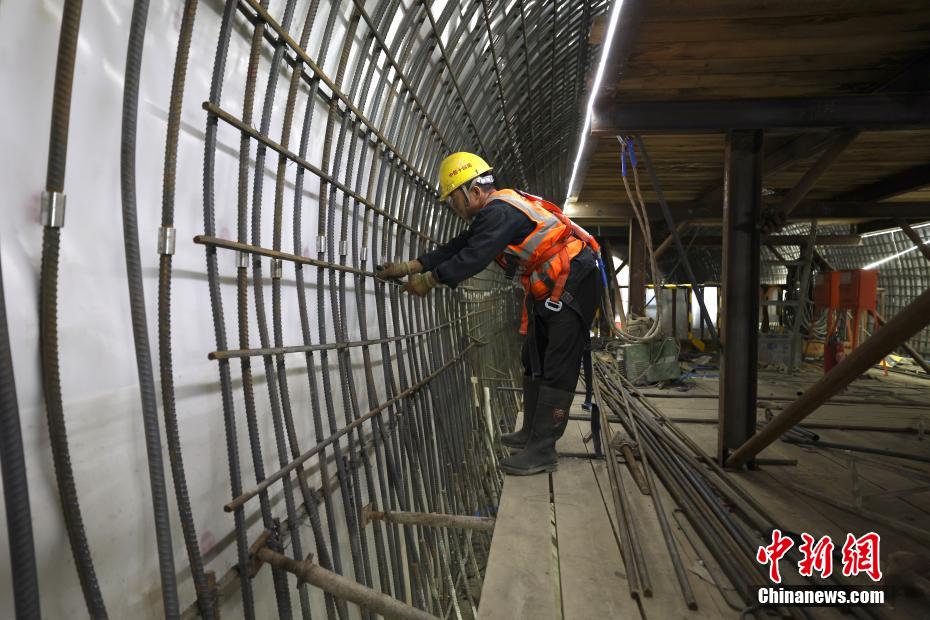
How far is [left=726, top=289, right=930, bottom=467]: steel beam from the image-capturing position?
1965 mm

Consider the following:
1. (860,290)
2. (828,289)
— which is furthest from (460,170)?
(828,289)

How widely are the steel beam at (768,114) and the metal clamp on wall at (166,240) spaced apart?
3.31 m

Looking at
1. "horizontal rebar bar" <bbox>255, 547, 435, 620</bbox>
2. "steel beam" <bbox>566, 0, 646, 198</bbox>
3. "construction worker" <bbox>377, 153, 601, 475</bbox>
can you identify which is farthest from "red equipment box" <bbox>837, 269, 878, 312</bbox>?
"horizontal rebar bar" <bbox>255, 547, 435, 620</bbox>

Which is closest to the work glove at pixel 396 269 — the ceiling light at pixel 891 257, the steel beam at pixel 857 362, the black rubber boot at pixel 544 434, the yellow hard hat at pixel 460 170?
the yellow hard hat at pixel 460 170

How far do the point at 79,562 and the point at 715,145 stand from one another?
5.85m

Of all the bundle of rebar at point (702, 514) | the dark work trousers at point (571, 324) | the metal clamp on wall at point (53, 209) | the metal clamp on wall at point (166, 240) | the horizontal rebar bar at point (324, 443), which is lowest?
the bundle of rebar at point (702, 514)

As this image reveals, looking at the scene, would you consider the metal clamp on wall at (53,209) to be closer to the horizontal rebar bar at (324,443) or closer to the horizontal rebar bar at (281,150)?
the horizontal rebar bar at (281,150)

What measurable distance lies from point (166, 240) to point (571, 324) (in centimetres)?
232


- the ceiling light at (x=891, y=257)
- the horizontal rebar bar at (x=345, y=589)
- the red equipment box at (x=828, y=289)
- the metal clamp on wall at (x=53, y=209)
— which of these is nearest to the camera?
the metal clamp on wall at (x=53, y=209)

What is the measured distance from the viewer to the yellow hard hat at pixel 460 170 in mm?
3105

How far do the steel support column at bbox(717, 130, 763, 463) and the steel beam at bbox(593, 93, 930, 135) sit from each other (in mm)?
146

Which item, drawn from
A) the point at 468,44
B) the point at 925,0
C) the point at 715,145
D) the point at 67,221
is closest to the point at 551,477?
the point at 67,221

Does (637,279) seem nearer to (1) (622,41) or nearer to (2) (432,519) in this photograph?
(1) (622,41)

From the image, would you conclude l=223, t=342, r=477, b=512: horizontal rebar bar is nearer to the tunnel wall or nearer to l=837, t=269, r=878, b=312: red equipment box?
the tunnel wall
